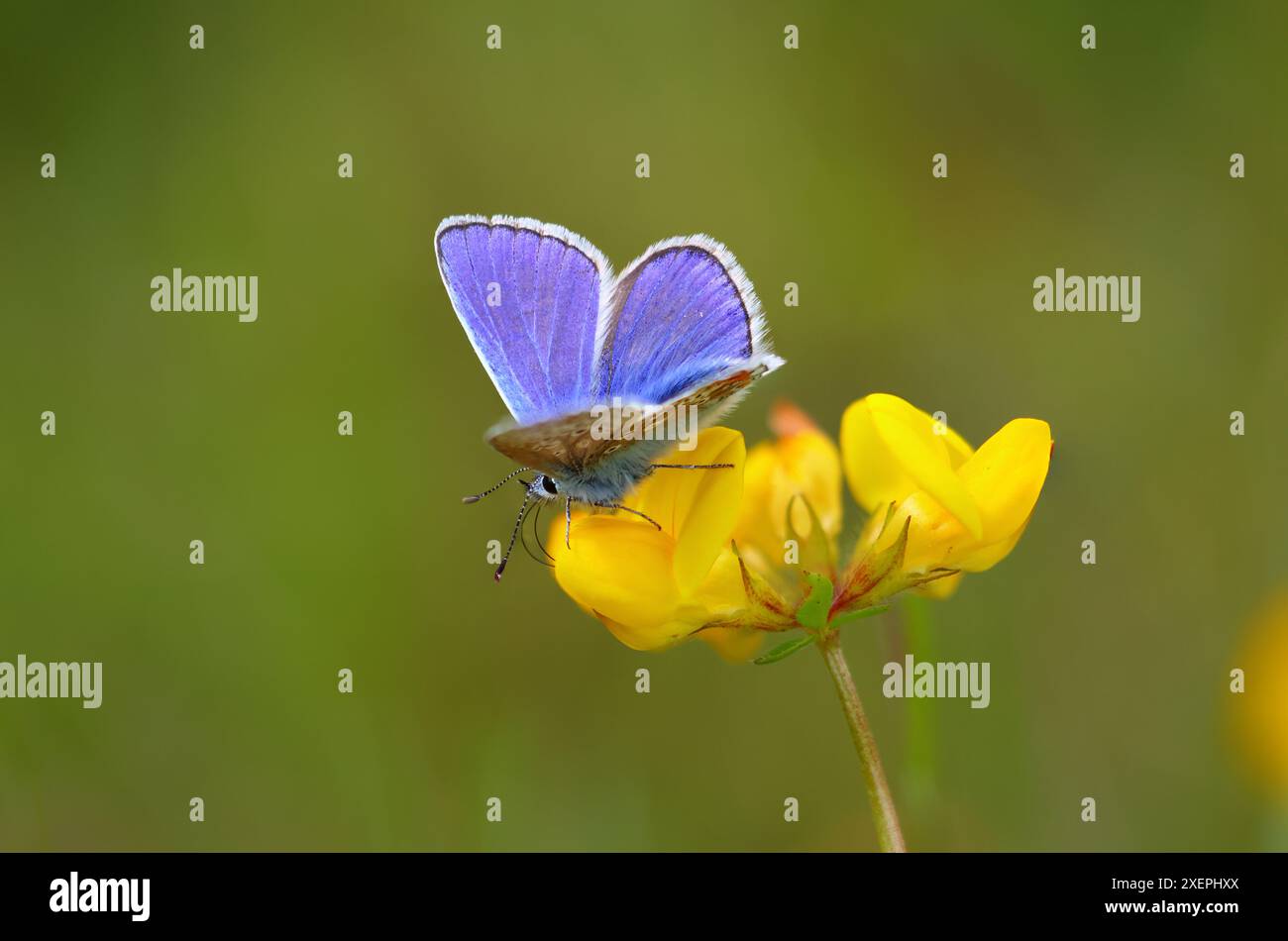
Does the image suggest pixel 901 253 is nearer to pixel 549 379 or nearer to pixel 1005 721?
pixel 1005 721

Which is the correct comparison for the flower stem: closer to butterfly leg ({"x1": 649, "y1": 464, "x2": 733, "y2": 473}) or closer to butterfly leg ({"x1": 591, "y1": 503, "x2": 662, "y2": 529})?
butterfly leg ({"x1": 649, "y1": 464, "x2": 733, "y2": 473})

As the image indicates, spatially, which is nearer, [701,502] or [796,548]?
[701,502]

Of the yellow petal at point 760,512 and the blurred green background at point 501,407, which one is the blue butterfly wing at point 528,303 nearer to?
the yellow petal at point 760,512

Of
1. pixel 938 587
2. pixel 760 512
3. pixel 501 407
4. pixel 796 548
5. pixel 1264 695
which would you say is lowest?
pixel 1264 695

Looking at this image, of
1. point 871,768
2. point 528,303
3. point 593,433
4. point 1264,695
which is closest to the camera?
point 871,768

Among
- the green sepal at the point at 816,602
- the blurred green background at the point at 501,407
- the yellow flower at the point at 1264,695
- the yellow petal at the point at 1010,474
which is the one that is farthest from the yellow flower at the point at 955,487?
the yellow flower at the point at 1264,695

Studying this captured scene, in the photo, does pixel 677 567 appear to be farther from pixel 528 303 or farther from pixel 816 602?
pixel 528 303

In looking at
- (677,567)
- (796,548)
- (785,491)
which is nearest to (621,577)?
(677,567)

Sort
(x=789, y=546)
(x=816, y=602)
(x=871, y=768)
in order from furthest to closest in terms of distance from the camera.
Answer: (x=789, y=546), (x=816, y=602), (x=871, y=768)

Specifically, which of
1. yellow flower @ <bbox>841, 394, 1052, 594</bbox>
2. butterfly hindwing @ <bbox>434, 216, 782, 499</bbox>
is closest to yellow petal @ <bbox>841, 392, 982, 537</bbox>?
yellow flower @ <bbox>841, 394, 1052, 594</bbox>
